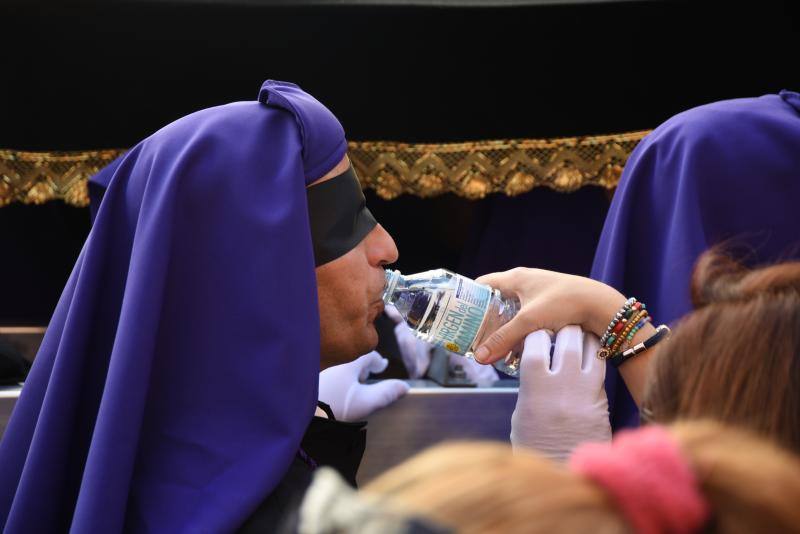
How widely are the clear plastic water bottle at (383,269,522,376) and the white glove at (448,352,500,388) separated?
503mm

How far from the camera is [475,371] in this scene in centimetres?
258

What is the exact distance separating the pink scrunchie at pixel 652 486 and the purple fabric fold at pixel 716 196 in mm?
1039

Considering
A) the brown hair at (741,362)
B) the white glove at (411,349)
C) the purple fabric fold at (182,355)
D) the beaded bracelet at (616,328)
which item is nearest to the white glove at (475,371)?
the white glove at (411,349)

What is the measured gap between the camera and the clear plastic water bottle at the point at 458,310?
1721 millimetres

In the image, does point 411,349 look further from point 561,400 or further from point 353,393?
point 561,400

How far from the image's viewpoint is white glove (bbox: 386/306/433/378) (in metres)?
2.61

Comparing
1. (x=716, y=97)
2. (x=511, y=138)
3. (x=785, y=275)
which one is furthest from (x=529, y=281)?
(x=716, y=97)

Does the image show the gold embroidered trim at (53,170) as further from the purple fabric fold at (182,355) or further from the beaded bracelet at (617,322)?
the beaded bracelet at (617,322)

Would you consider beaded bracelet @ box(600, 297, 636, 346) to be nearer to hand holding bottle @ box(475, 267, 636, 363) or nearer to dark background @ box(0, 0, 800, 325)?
hand holding bottle @ box(475, 267, 636, 363)

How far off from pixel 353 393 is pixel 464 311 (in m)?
0.42

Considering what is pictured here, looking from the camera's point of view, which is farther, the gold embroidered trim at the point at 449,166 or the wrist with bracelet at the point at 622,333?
the gold embroidered trim at the point at 449,166

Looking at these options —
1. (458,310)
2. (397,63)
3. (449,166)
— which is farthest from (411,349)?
(458,310)

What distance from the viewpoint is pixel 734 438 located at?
718 millimetres

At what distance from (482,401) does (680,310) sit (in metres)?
0.51
